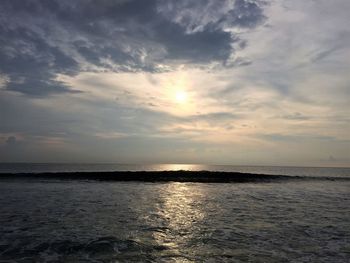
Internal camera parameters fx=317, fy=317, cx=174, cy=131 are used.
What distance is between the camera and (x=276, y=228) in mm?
17047

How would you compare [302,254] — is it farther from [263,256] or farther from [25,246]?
[25,246]

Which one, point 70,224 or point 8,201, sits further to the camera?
point 8,201

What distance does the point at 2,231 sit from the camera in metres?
15.8

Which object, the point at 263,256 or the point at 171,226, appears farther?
the point at 171,226

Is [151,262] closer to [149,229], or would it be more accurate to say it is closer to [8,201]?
[149,229]

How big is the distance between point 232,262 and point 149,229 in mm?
6404

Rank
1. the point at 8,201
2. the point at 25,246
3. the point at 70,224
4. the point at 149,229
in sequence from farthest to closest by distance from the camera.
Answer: the point at 8,201 < the point at 70,224 < the point at 149,229 < the point at 25,246

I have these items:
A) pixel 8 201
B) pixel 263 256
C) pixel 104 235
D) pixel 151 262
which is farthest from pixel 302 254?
pixel 8 201

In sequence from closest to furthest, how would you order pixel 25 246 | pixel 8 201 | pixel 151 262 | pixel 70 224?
pixel 151 262 < pixel 25 246 < pixel 70 224 < pixel 8 201

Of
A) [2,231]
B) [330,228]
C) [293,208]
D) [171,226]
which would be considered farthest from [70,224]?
[293,208]

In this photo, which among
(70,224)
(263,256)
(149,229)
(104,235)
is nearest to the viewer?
(263,256)

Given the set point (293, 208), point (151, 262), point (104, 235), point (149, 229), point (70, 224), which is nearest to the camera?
point (151, 262)

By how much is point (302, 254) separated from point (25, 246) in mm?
11276

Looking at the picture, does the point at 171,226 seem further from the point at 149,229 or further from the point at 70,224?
the point at 70,224
